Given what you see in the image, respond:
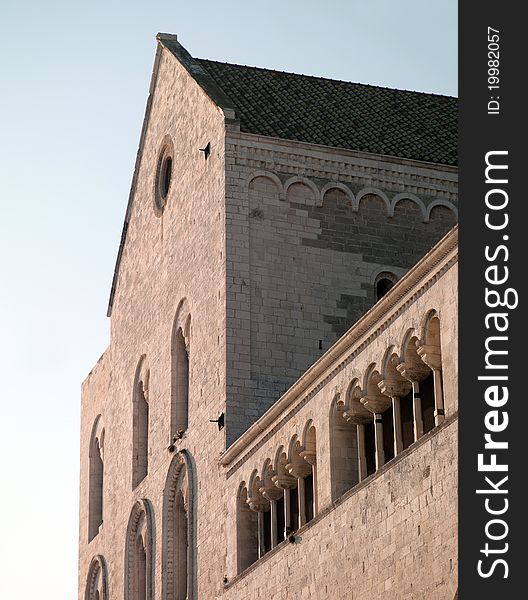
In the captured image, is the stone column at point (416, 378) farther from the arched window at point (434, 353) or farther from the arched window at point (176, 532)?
the arched window at point (176, 532)

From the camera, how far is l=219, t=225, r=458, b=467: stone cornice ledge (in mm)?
20672

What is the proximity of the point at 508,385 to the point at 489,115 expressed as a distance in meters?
2.96

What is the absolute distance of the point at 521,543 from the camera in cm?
1554

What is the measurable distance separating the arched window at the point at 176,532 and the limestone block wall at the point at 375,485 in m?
4.15

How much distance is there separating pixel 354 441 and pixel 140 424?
492 inches

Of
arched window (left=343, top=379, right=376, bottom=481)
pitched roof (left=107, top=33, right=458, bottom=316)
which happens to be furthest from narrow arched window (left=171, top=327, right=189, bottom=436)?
arched window (left=343, top=379, right=376, bottom=481)

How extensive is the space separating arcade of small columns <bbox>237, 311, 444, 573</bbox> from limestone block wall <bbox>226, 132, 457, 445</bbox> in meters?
2.06

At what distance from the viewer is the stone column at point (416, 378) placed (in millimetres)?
21750

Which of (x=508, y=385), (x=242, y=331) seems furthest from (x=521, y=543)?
(x=242, y=331)

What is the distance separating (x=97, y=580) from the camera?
1532 inches

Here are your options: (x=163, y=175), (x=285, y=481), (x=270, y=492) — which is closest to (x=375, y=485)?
(x=285, y=481)

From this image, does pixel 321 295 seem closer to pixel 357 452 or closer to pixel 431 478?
pixel 357 452

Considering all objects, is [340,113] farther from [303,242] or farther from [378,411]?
[378,411]

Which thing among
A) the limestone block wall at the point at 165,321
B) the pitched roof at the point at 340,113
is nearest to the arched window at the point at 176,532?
the limestone block wall at the point at 165,321
